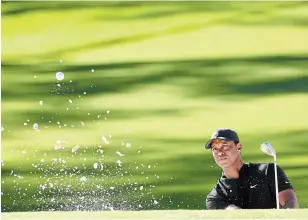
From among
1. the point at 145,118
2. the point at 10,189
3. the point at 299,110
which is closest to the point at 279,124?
the point at 299,110

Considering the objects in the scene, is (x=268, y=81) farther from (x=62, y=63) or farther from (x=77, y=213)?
(x=77, y=213)

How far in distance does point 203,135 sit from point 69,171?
0.59 m

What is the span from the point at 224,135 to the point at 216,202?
27 centimetres

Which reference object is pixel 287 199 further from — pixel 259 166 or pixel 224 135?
pixel 224 135

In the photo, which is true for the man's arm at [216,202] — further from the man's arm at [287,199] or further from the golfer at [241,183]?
the man's arm at [287,199]

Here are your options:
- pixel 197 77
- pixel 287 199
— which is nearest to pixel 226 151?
pixel 287 199

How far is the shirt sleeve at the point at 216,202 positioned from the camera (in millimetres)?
2387

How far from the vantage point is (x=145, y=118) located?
8.93 feet

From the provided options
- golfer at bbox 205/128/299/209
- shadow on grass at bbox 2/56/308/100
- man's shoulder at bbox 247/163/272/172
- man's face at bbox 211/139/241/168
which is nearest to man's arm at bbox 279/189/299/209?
golfer at bbox 205/128/299/209

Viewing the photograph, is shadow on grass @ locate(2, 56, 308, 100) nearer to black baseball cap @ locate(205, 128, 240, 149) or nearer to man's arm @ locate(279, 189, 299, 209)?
black baseball cap @ locate(205, 128, 240, 149)

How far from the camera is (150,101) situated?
2738 millimetres

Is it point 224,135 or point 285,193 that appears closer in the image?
point 285,193

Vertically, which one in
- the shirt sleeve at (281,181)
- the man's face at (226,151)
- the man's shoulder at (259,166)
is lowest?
the shirt sleeve at (281,181)


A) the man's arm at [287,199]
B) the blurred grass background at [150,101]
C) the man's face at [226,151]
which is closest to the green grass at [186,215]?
the man's arm at [287,199]
